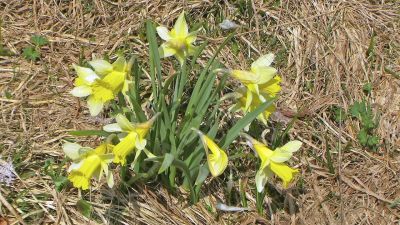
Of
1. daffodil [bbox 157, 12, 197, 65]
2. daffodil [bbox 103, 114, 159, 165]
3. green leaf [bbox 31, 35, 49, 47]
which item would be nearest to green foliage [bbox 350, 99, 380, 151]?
daffodil [bbox 157, 12, 197, 65]

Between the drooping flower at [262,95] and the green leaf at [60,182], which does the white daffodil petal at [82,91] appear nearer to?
the green leaf at [60,182]

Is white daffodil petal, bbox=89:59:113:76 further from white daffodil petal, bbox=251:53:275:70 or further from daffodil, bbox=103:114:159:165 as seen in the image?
white daffodil petal, bbox=251:53:275:70

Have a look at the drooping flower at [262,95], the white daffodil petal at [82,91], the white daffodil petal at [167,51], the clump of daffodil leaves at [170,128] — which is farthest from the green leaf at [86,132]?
the drooping flower at [262,95]

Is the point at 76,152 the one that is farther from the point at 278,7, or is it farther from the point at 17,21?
the point at 278,7

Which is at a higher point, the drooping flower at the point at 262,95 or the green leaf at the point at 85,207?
the drooping flower at the point at 262,95

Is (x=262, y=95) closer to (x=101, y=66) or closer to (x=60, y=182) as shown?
(x=101, y=66)

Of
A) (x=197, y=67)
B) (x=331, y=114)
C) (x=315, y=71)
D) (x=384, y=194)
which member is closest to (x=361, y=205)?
(x=384, y=194)
